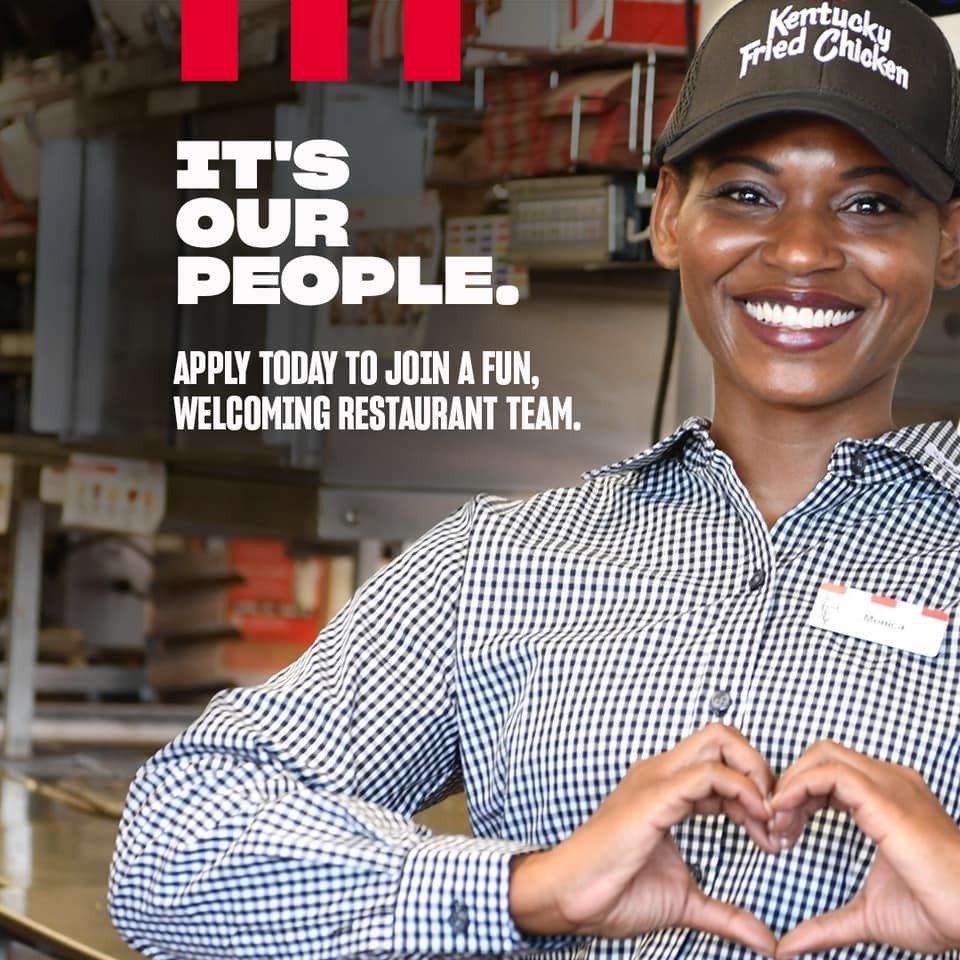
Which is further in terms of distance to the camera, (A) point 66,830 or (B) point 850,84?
(A) point 66,830

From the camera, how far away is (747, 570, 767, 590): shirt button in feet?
4.20

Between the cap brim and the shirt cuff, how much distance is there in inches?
18.8

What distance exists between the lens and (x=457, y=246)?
2.95 m

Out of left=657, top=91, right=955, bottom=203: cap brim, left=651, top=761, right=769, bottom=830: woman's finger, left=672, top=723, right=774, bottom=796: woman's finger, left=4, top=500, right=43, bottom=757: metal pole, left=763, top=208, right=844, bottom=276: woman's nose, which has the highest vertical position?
left=657, top=91, right=955, bottom=203: cap brim

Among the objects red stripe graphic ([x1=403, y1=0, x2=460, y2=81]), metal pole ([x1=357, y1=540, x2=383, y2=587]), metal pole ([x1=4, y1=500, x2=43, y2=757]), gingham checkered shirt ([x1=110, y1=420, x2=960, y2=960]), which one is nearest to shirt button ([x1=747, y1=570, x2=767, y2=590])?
gingham checkered shirt ([x1=110, y1=420, x2=960, y2=960])

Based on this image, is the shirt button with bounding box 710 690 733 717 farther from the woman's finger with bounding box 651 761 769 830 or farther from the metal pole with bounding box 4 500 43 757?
the metal pole with bounding box 4 500 43 757

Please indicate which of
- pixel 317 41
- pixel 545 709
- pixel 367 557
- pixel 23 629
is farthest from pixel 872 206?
pixel 23 629

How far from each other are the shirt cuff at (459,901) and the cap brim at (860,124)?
0.48 m

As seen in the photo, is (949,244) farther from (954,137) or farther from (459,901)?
(459,901)

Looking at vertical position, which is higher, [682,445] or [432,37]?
[432,37]

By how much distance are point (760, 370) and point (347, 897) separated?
1.41 feet

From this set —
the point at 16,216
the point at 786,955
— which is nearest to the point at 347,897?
the point at 786,955

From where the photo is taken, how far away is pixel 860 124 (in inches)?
48.1

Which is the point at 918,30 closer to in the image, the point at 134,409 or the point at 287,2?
the point at 287,2
